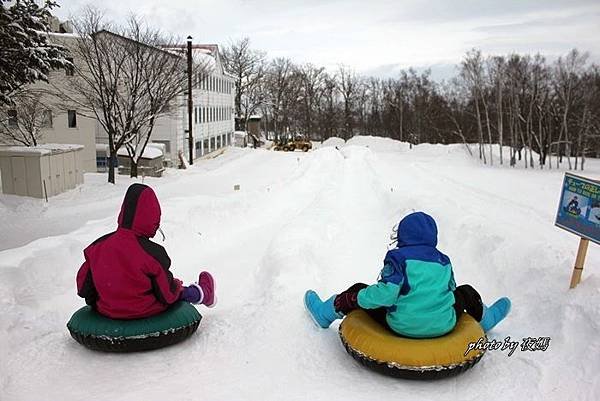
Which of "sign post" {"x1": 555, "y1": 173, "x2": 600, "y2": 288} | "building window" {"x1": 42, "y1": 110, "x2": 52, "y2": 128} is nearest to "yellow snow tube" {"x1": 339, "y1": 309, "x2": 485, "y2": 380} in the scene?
"sign post" {"x1": 555, "y1": 173, "x2": 600, "y2": 288}

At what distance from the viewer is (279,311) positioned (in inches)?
228

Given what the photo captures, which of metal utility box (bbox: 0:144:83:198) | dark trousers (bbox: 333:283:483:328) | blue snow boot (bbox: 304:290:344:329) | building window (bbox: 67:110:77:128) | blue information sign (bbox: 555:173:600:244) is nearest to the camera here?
dark trousers (bbox: 333:283:483:328)

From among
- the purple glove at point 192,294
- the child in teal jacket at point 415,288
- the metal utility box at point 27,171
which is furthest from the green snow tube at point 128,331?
the metal utility box at point 27,171

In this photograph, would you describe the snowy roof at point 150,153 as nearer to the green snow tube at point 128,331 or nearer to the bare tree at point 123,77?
the bare tree at point 123,77

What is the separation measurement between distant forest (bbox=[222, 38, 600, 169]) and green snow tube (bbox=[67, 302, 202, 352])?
43.8 m

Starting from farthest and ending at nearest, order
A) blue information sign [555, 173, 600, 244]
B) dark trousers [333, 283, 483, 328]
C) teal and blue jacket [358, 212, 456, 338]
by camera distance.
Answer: blue information sign [555, 173, 600, 244] → dark trousers [333, 283, 483, 328] → teal and blue jacket [358, 212, 456, 338]

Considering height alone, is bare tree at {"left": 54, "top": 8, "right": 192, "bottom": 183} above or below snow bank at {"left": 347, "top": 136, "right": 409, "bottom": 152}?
above

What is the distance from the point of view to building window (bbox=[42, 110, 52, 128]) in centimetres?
3158

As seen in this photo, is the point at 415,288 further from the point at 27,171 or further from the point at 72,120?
the point at 72,120

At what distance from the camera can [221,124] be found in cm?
5184

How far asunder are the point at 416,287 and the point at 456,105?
64.6 meters

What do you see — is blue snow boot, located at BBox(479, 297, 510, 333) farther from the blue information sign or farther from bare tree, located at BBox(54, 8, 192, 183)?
bare tree, located at BBox(54, 8, 192, 183)

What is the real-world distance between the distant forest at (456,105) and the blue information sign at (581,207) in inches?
1627

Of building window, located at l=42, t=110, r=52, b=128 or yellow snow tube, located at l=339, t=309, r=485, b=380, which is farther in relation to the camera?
building window, located at l=42, t=110, r=52, b=128
